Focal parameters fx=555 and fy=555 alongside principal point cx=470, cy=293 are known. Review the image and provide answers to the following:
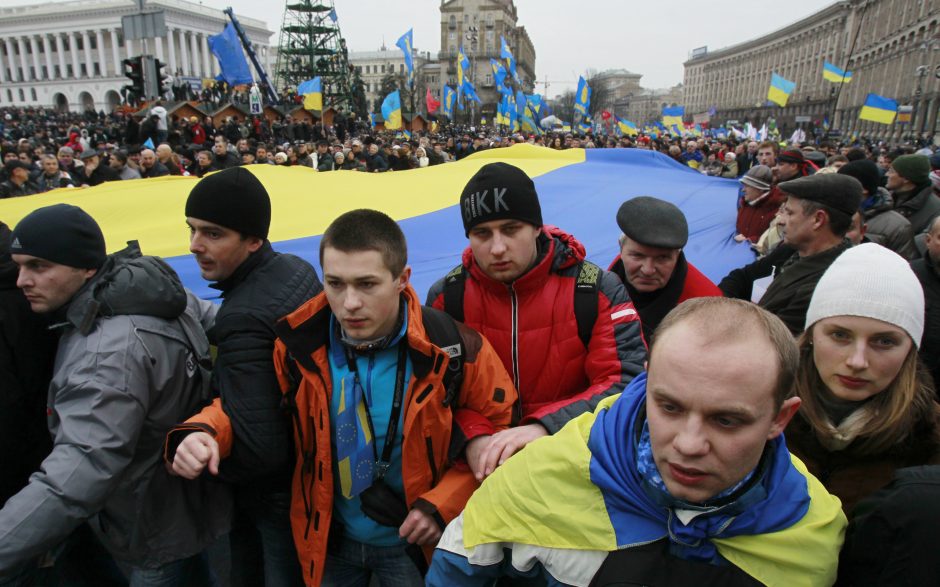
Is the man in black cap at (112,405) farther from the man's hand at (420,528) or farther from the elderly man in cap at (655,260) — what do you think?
the elderly man in cap at (655,260)

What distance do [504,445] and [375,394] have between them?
0.46 metres

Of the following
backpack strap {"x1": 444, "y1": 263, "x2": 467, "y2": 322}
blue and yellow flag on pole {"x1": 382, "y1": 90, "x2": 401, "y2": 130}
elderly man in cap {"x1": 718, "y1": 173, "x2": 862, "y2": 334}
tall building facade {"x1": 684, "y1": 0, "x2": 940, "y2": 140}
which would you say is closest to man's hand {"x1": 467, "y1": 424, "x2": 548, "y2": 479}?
backpack strap {"x1": 444, "y1": 263, "x2": 467, "y2": 322}

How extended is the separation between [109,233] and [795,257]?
5.07 metres

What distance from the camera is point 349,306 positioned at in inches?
68.6

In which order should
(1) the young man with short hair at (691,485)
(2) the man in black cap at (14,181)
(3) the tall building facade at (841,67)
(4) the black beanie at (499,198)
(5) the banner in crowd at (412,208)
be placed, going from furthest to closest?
(3) the tall building facade at (841,67), (2) the man in black cap at (14,181), (5) the banner in crowd at (412,208), (4) the black beanie at (499,198), (1) the young man with short hair at (691,485)

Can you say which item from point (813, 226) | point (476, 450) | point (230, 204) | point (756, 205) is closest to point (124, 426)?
point (230, 204)

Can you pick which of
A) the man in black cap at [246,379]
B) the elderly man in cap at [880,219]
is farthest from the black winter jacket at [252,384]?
the elderly man in cap at [880,219]

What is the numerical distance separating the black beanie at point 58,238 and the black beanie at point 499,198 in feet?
4.40

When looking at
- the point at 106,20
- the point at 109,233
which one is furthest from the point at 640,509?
the point at 106,20

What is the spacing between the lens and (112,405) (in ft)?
5.54

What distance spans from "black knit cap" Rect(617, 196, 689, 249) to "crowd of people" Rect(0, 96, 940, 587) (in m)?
0.01

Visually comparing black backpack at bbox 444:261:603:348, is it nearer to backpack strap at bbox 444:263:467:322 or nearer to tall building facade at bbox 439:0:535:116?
backpack strap at bbox 444:263:467:322

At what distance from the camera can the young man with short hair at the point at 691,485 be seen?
3.68ft

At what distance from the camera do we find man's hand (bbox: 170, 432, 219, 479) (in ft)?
5.30
